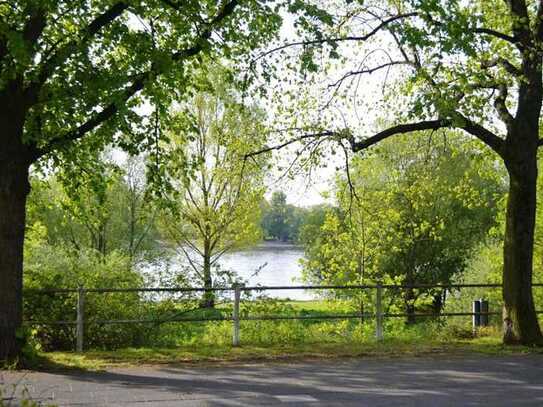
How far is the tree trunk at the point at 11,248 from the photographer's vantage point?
10992mm

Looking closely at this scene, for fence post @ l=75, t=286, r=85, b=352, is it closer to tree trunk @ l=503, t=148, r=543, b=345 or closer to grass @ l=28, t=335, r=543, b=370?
grass @ l=28, t=335, r=543, b=370

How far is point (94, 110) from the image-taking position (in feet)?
40.5

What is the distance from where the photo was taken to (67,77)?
1116 centimetres

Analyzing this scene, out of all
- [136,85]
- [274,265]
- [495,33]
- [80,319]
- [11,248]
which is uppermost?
[495,33]

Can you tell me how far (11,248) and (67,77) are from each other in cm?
301

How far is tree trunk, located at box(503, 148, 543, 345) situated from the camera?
13562 mm

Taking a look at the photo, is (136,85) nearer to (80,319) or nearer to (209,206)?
Result: (80,319)

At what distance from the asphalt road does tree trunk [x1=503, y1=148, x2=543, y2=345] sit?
169cm

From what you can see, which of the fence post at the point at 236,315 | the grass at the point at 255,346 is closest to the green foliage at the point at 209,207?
the grass at the point at 255,346

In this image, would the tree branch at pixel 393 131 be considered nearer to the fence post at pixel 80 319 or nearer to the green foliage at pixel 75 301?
the green foliage at pixel 75 301

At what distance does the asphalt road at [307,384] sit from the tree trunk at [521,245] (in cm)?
169

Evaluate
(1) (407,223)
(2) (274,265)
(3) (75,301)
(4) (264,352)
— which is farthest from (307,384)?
(2) (274,265)

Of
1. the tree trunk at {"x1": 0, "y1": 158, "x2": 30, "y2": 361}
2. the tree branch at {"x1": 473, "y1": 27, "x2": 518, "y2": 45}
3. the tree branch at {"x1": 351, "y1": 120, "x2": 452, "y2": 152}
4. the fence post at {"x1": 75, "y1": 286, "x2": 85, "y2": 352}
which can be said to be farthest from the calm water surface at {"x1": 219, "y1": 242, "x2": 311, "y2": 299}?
the tree branch at {"x1": 473, "y1": 27, "x2": 518, "y2": 45}

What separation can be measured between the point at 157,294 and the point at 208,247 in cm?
1837
